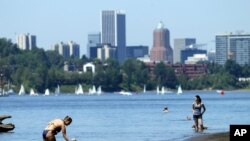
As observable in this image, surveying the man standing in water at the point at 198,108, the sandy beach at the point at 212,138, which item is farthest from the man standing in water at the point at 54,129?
the man standing in water at the point at 198,108

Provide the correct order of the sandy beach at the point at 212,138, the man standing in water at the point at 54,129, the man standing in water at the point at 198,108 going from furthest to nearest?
the man standing in water at the point at 198,108, the sandy beach at the point at 212,138, the man standing in water at the point at 54,129

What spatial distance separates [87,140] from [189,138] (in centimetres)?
528

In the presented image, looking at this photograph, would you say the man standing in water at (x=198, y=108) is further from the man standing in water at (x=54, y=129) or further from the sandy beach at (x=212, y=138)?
the man standing in water at (x=54, y=129)

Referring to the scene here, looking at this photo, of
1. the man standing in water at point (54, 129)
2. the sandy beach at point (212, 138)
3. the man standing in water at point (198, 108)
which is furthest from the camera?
the man standing in water at point (198, 108)

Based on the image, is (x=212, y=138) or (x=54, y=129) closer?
(x=54, y=129)

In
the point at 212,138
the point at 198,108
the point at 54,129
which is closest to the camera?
the point at 54,129

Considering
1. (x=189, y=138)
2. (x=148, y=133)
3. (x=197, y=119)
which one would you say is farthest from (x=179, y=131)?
(x=189, y=138)

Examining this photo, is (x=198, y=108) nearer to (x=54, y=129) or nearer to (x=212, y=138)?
(x=212, y=138)

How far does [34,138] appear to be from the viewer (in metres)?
53.5

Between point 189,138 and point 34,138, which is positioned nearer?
point 189,138

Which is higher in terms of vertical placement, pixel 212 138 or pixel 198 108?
pixel 198 108

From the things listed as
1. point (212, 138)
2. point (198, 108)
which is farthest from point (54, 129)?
point (198, 108)

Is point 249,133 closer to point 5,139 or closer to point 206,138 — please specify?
point 206,138

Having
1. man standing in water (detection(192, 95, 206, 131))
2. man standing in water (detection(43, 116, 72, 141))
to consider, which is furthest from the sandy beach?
man standing in water (detection(43, 116, 72, 141))
